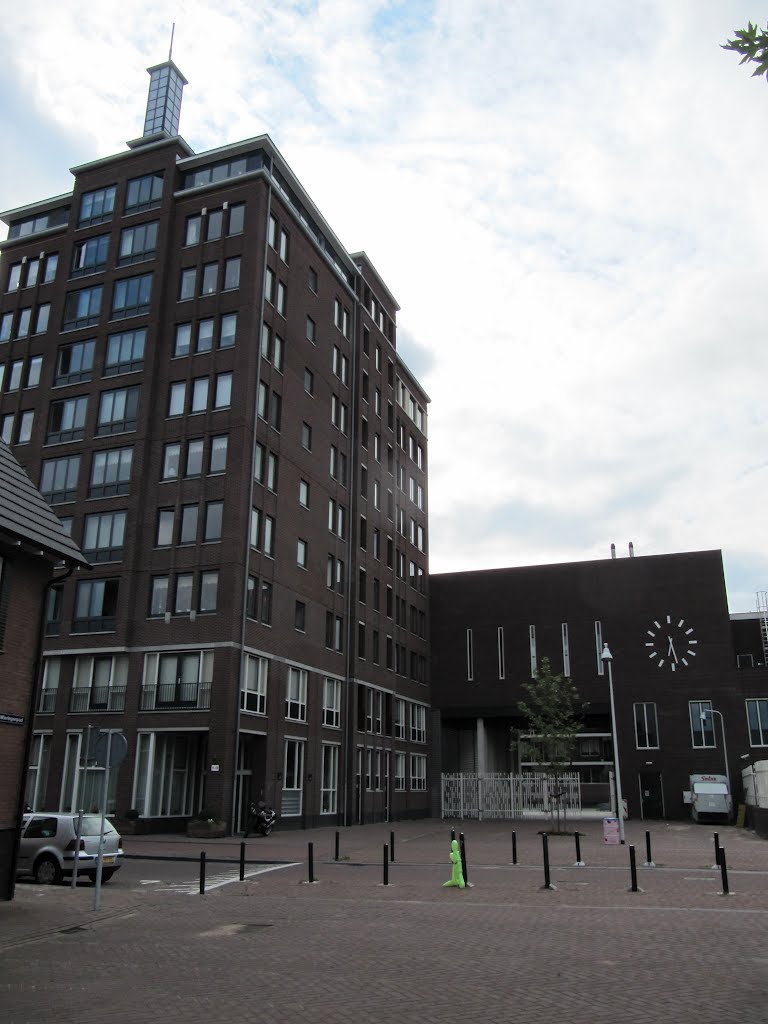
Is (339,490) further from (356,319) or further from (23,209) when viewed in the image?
(23,209)

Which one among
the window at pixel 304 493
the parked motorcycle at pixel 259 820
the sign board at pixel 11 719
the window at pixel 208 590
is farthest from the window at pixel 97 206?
the sign board at pixel 11 719

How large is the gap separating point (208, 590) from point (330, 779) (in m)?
13.0

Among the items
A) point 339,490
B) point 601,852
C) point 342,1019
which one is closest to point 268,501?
point 339,490

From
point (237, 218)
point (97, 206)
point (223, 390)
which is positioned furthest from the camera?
A: point (97, 206)

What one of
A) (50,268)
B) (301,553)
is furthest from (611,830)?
(50,268)

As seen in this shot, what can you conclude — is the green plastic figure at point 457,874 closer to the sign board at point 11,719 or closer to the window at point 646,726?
the sign board at point 11,719

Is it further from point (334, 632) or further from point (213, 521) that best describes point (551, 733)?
point (213, 521)

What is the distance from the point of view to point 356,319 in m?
52.9

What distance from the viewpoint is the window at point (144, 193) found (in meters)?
43.2

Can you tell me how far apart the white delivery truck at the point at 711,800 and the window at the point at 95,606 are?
104 ft

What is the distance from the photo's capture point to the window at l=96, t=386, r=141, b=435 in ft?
130

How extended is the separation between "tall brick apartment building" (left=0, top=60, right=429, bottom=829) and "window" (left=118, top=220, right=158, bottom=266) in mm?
113

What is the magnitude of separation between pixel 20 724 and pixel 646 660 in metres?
46.1

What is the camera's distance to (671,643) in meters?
55.1
